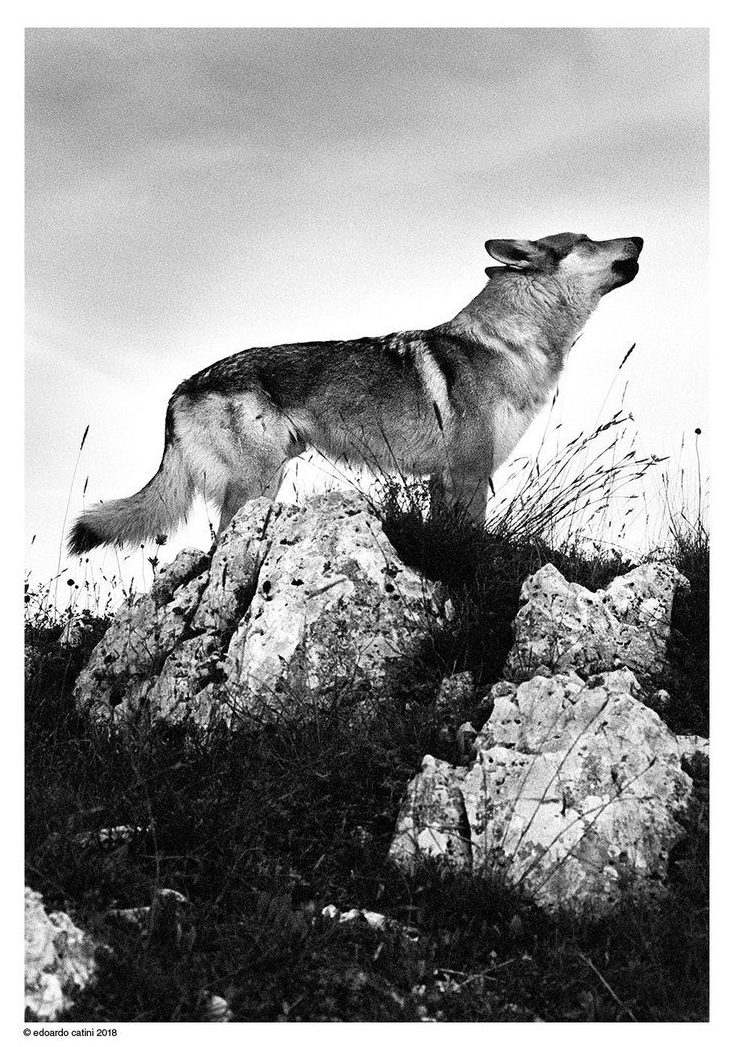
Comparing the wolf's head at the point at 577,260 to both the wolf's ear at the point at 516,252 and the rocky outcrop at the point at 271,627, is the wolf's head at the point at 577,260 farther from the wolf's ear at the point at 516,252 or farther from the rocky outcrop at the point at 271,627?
the rocky outcrop at the point at 271,627

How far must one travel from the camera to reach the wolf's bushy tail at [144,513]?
22.4 ft

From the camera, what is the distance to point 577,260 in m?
7.79

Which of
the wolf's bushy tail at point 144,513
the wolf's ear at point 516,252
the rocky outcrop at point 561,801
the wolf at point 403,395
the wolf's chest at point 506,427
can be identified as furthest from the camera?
the wolf's ear at point 516,252

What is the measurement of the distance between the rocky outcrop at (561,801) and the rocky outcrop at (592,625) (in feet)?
2.03

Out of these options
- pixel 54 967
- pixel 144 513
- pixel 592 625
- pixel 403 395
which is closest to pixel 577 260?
pixel 403 395

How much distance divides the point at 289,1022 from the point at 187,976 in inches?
15.4

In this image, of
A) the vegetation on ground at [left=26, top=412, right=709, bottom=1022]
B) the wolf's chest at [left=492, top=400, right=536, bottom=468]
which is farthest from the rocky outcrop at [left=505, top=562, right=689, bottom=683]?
the wolf's chest at [left=492, top=400, right=536, bottom=468]

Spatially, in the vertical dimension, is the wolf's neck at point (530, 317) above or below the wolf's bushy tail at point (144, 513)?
above

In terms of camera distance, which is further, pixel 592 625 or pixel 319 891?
pixel 592 625

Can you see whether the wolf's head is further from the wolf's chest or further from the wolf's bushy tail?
the wolf's bushy tail

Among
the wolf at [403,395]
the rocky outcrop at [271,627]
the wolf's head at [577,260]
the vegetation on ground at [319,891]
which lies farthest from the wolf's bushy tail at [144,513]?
the wolf's head at [577,260]

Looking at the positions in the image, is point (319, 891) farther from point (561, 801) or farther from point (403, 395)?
point (403, 395)

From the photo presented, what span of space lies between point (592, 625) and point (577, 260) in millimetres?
3574

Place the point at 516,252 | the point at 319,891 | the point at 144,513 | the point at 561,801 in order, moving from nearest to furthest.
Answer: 1. the point at 319,891
2. the point at 561,801
3. the point at 144,513
4. the point at 516,252
